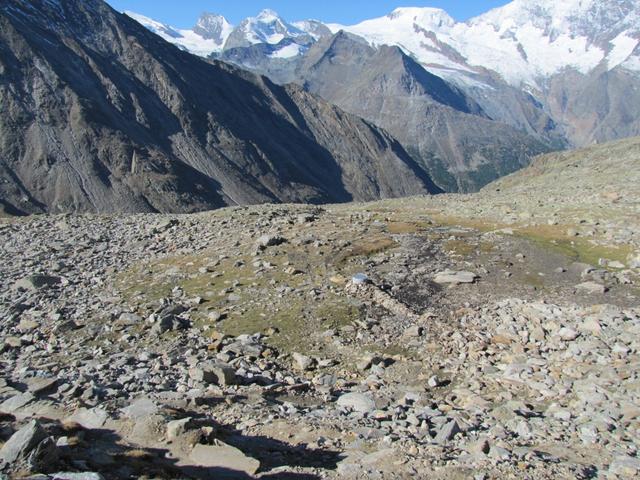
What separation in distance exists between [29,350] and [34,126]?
523ft

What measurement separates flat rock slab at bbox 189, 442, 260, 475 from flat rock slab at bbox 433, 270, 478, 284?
17.1m

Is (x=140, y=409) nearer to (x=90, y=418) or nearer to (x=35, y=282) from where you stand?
(x=90, y=418)

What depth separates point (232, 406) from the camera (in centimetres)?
1639

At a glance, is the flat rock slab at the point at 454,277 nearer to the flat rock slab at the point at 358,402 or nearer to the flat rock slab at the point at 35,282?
the flat rock slab at the point at 358,402

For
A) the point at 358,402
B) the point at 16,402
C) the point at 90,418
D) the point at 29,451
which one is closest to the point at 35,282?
the point at 16,402

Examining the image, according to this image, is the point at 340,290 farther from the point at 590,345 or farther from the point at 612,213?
the point at 612,213

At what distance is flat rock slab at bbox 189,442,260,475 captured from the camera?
1248cm

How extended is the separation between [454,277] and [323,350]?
9534mm

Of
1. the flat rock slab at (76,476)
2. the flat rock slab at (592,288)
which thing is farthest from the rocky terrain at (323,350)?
the flat rock slab at (592,288)

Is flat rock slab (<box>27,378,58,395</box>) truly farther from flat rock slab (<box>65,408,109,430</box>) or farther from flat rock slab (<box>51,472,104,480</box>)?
flat rock slab (<box>51,472,104,480</box>)

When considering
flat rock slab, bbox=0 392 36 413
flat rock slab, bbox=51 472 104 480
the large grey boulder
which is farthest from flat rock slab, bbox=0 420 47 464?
flat rock slab, bbox=0 392 36 413

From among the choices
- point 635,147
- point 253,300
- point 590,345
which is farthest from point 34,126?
point 590,345

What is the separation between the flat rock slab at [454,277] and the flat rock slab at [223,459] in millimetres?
17066

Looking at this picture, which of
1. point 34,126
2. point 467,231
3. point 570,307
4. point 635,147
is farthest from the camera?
point 34,126
